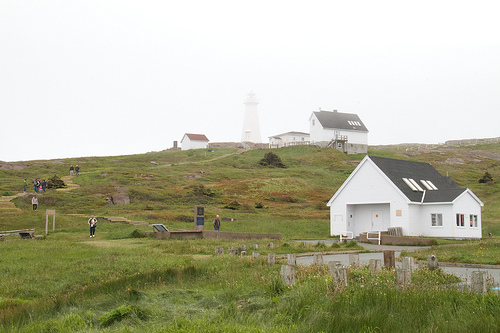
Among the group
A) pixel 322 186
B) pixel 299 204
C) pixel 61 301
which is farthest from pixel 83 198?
pixel 61 301

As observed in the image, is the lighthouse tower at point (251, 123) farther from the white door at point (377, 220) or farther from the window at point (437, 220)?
the window at point (437, 220)

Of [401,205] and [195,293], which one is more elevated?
[401,205]

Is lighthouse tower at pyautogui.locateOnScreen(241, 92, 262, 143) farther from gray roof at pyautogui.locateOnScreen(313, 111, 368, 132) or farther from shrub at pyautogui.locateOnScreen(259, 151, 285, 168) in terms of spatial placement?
shrub at pyautogui.locateOnScreen(259, 151, 285, 168)

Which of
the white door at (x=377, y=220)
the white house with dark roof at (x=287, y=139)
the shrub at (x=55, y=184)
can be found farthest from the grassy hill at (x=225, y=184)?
the white house with dark roof at (x=287, y=139)

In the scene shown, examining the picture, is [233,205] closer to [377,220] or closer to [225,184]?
[225,184]

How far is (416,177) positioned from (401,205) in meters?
5.71

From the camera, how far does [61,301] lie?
12484 mm

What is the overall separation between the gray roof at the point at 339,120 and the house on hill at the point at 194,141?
31.2 metres

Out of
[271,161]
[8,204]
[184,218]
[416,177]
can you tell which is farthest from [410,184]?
[271,161]

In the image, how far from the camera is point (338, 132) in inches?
4289

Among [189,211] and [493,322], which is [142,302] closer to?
[493,322]

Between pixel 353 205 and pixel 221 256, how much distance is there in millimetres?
23131

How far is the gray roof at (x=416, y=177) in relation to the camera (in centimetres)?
3722

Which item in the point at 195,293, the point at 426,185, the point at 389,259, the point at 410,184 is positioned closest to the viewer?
the point at 195,293
